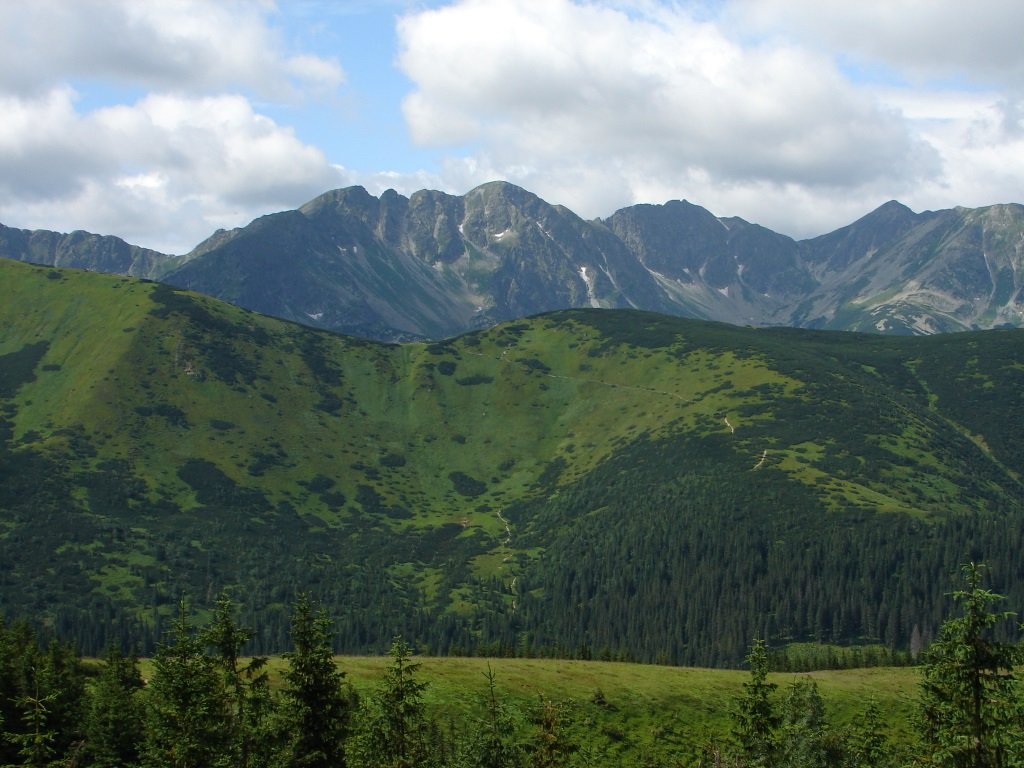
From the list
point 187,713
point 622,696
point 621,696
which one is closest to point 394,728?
point 187,713

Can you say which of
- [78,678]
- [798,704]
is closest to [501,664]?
[798,704]

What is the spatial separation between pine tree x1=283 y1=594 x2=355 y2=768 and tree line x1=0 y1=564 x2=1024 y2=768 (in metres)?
0.07

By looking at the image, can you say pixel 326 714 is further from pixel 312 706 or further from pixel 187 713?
pixel 187 713

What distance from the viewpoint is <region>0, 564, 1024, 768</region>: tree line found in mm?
33812

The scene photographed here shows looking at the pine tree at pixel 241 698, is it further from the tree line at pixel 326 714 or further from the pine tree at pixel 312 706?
the pine tree at pixel 312 706

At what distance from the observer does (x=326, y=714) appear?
1778 inches

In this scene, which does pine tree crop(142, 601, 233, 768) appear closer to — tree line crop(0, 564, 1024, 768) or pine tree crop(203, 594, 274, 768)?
tree line crop(0, 564, 1024, 768)

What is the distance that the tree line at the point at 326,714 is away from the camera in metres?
33.8

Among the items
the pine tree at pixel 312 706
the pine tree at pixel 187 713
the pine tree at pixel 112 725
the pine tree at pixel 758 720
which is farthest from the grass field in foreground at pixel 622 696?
the pine tree at pixel 187 713

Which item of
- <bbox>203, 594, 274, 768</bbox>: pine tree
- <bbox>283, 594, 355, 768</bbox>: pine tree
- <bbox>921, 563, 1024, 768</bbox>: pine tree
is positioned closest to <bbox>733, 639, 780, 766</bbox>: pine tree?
<bbox>921, 563, 1024, 768</bbox>: pine tree

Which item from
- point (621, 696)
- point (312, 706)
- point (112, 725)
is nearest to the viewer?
point (312, 706)

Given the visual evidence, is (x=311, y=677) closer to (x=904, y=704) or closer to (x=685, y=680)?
(x=685, y=680)

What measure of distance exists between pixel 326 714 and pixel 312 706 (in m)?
0.83

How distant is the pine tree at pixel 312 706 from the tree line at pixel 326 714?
7 centimetres
